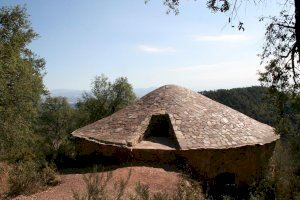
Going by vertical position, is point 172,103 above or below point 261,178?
above

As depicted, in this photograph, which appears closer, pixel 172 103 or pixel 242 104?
pixel 172 103

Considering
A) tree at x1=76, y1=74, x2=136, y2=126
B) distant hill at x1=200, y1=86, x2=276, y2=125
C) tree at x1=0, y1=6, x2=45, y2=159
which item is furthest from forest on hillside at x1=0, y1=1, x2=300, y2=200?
distant hill at x1=200, y1=86, x2=276, y2=125

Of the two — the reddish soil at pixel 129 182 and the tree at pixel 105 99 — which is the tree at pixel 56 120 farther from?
the reddish soil at pixel 129 182

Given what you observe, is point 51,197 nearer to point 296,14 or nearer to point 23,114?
point 23,114

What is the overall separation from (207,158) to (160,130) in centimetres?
298

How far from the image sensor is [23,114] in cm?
1402

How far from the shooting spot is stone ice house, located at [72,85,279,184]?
13.1 meters

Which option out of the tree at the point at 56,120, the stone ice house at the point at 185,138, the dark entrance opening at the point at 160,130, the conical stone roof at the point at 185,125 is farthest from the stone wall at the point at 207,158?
the tree at the point at 56,120

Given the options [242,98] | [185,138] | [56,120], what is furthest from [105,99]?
[242,98]

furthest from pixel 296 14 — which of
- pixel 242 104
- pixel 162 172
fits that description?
pixel 242 104

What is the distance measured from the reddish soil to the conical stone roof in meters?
1.55

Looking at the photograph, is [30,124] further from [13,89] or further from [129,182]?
[129,182]

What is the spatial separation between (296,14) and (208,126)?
8.96 meters

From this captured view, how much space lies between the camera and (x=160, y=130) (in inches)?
599
